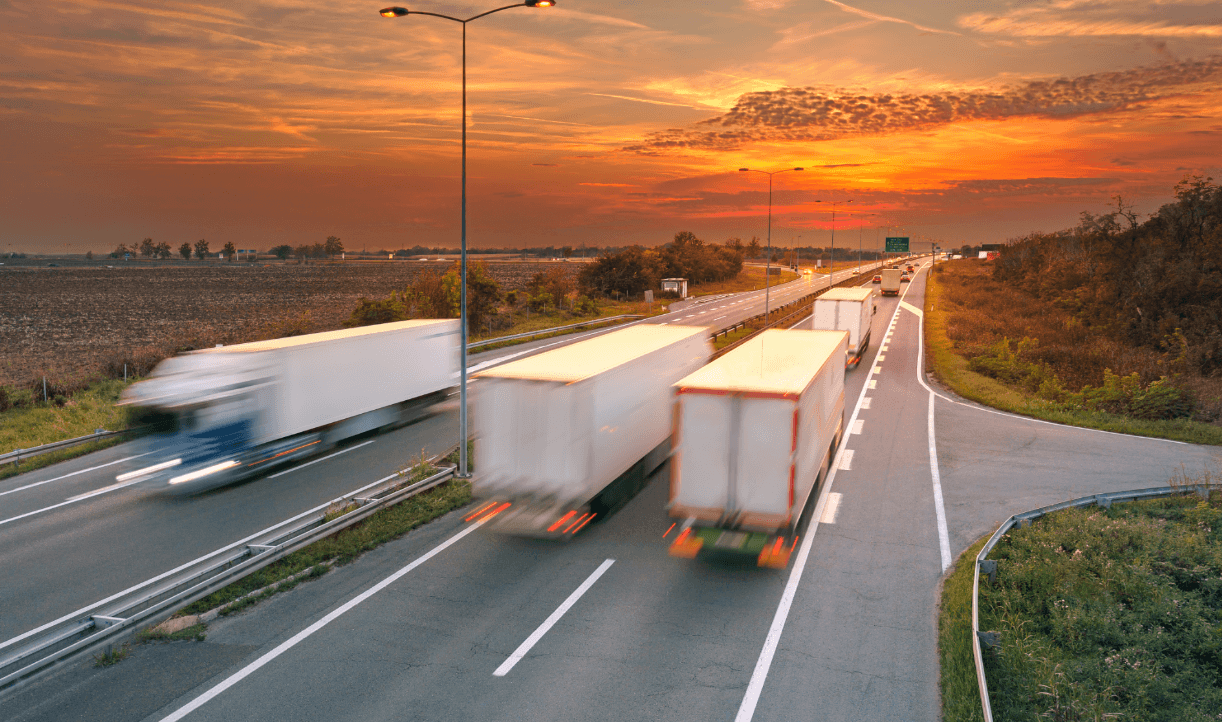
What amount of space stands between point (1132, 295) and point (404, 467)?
47.3 meters

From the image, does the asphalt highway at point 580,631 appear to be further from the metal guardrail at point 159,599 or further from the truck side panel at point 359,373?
the truck side panel at point 359,373

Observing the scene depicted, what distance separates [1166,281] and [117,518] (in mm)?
50691

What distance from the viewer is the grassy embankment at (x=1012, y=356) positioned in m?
20.8

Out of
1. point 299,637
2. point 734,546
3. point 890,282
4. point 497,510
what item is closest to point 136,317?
point 497,510

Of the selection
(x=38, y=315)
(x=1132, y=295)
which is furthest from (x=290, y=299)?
(x=1132, y=295)

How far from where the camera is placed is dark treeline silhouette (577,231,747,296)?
6844 centimetres

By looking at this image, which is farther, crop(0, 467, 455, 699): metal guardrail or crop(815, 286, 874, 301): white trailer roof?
crop(815, 286, 874, 301): white trailer roof

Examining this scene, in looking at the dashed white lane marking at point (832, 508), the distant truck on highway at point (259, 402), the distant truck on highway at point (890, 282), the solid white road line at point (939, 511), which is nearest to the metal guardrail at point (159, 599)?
the distant truck on highway at point (259, 402)

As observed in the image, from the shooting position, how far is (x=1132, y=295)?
144 ft

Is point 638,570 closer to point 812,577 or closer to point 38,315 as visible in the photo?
point 812,577

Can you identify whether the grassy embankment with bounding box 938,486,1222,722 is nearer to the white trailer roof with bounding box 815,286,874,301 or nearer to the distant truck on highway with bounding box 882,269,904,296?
the white trailer roof with bounding box 815,286,874,301

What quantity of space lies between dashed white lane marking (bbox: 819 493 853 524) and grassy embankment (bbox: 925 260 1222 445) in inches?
458

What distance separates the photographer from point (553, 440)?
34.4ft

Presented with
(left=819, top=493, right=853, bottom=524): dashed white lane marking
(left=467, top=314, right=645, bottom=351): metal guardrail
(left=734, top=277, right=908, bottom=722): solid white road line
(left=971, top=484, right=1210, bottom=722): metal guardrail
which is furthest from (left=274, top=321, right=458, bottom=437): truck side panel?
(left=971, top=484, right=1210, bottom=722): metal guardrail
